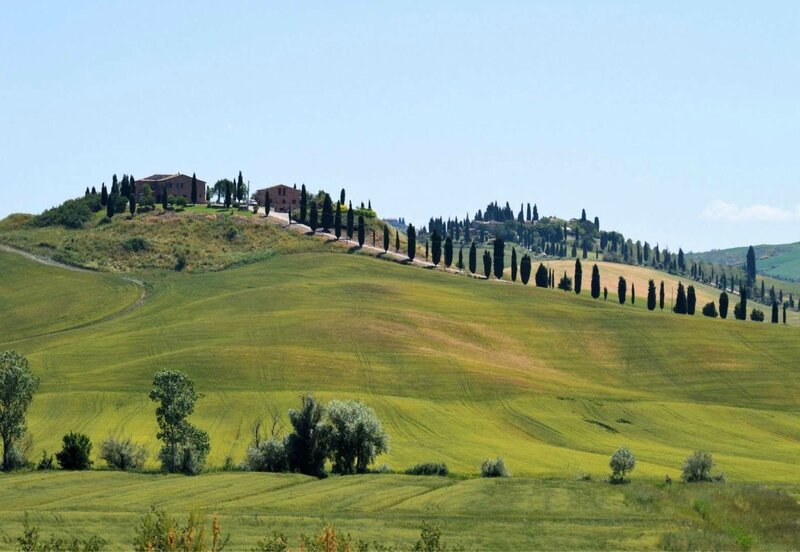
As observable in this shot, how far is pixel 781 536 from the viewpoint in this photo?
196 feet

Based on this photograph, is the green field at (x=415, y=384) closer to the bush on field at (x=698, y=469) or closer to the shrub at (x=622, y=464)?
the bush on field at (x=698, y=469)

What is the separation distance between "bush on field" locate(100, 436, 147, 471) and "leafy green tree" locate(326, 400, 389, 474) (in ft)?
49.8

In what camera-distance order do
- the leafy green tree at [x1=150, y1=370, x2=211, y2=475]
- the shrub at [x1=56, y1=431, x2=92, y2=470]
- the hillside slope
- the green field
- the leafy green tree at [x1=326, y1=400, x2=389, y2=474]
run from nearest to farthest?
the green field < the leafy green tree at [x1=150, y1=370, x2=211, y2=475] < the shrub at [x1=56, y1=431, x2=92, y2=470] < the leafy green tree at [x1=326, y1=400, x2=389, y2=474] < the hillside slope

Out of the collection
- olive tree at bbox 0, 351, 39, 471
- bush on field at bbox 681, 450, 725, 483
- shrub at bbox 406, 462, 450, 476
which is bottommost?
shrub at bbox 406, 462, 450, 476

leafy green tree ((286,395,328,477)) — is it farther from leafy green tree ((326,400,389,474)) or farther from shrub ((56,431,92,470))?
shrub ((56,431,92,470))

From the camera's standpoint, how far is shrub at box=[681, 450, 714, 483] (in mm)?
86688

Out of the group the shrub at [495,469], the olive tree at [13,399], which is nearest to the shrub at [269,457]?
the shrub at [495,469]

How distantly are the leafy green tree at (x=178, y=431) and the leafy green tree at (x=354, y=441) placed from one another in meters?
10.1

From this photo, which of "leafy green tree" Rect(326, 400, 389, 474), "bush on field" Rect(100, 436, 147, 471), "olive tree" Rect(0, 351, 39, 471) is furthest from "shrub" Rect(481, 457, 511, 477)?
"olive tree" Rect(0, 351, 39, 471)

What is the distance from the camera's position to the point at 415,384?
4961 inches

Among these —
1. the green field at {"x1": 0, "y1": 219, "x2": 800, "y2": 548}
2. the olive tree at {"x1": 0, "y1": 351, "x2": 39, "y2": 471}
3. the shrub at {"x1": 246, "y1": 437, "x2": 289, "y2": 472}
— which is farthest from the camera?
the olive tree at {"x1": 0, "y1": 351, "x2": 39, "y2": 471}

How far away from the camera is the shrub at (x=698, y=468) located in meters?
86.7

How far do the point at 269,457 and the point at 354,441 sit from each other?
271 inches

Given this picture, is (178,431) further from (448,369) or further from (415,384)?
(448,369)
